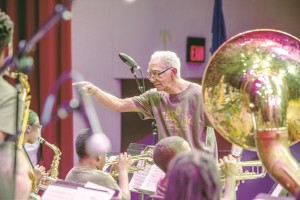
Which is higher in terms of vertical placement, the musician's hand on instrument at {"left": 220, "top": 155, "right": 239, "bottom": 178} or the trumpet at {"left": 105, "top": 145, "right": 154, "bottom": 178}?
the musician's hand on instrument at {"left": 220, "top": 155, "right": 239, "bottom": 178}

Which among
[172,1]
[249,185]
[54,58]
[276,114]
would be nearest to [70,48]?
[54,58]

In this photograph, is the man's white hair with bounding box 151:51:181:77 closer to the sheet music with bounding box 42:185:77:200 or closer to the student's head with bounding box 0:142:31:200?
the sheet music with bounding box 42:185:77:200

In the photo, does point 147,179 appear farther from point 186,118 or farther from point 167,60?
point 167,60

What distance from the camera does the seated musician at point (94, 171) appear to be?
115 inches

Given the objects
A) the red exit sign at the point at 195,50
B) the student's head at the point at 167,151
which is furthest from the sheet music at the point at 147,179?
the red exit sign at the point at 195,50

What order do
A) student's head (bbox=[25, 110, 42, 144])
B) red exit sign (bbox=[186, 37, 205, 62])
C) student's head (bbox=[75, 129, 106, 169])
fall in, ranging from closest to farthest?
student's head (bbox=[75, 129, 106, 169])
student's head (bbox=[25, 110, 42, 144])
red exit sign (bbox=[186, 37, 205, 62])

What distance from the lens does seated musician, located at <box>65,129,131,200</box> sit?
2.93m

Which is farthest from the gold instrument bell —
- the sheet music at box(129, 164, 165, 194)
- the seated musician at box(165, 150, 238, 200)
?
the sheet music at box(129, 164, 165, 194)

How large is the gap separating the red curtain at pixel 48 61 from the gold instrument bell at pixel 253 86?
2.82 m

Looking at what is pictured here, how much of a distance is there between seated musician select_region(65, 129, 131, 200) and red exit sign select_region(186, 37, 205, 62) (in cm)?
Result: 324

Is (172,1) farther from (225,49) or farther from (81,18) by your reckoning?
(225,49)

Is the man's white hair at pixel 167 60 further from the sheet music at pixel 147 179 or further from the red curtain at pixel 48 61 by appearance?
the red curtain at pixel 48 61

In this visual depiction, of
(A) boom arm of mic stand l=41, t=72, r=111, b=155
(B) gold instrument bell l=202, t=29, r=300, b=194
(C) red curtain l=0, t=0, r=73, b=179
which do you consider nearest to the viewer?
(B) gold instrument bell l=202, t=29, r=300, b=194

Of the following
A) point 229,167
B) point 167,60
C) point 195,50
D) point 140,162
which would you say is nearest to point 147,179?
point 140,162
